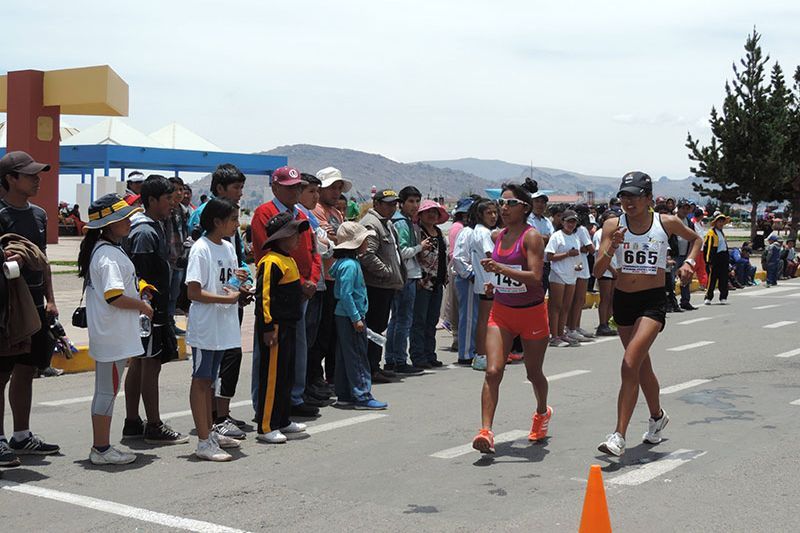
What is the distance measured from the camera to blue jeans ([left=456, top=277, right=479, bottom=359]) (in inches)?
456

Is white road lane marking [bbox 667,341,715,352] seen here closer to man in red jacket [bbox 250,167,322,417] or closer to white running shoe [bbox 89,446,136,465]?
man in red jacket [bbox 250,167,322,417]

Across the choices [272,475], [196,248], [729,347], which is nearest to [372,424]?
[272,475]

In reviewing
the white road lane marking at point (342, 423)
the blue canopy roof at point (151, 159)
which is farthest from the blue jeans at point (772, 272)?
the blue canopy roof at point (151, 159)

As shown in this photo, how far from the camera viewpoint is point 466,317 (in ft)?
38.2

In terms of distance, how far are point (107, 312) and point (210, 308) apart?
0.73 metres

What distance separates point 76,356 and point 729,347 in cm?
841

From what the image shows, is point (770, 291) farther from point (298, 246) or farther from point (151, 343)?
point (151, 343)

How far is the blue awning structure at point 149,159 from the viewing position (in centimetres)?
4550

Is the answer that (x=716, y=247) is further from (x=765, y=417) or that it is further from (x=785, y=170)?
(x=785, y=170)

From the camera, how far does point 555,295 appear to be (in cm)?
1307

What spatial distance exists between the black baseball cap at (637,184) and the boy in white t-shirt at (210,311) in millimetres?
2945

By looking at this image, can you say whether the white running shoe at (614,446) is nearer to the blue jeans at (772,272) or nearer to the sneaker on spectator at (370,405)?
the sneaker on spectator at (370,405)

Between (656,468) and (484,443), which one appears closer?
(656,468)

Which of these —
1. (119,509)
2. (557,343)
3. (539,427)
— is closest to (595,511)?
(539,427)
